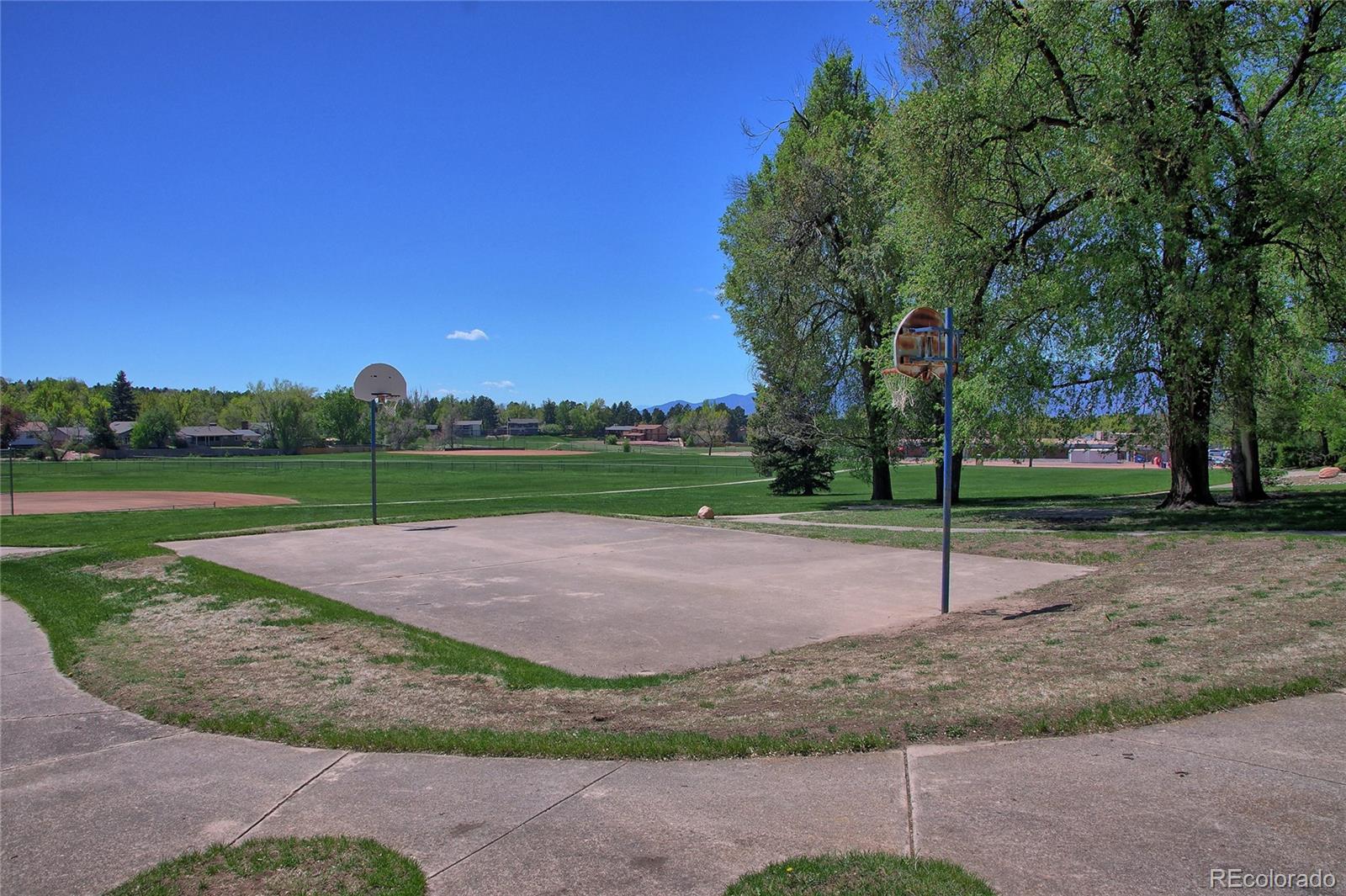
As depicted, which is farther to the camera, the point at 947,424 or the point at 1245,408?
the point at 1245,408

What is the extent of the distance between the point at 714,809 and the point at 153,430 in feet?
475

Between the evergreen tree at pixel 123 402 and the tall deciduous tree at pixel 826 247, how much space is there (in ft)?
497

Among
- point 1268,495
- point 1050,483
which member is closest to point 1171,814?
point 1268,495

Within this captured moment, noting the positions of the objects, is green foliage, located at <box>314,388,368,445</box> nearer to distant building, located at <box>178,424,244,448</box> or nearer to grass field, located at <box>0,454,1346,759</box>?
distant building, located at <box>178,424,244,448</box>

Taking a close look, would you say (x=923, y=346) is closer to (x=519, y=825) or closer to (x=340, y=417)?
(x=519, y=825)

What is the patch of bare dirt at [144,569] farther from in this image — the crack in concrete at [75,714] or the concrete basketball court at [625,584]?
the crack in concrete at [75,714]

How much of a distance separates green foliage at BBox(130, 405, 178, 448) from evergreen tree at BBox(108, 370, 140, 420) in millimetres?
21167

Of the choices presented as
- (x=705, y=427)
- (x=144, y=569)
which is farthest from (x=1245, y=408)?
(x=705, y=427)

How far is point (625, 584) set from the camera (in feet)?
38.9

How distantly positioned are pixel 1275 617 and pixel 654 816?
21.6ft

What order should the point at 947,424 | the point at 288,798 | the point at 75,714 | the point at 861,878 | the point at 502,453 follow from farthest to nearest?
1. the point at 502,453
2. the point at 947,424
3. the point at 75,714
4. the point at 288,798
5. the point at 861,878

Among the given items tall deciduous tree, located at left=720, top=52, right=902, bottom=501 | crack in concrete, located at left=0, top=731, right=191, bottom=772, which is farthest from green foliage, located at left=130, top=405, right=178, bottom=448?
crack in concrete, located at left=0, top=731, right=191, bottom=772

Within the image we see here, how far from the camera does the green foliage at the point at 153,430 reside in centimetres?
12438

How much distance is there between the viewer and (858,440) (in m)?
30.1
